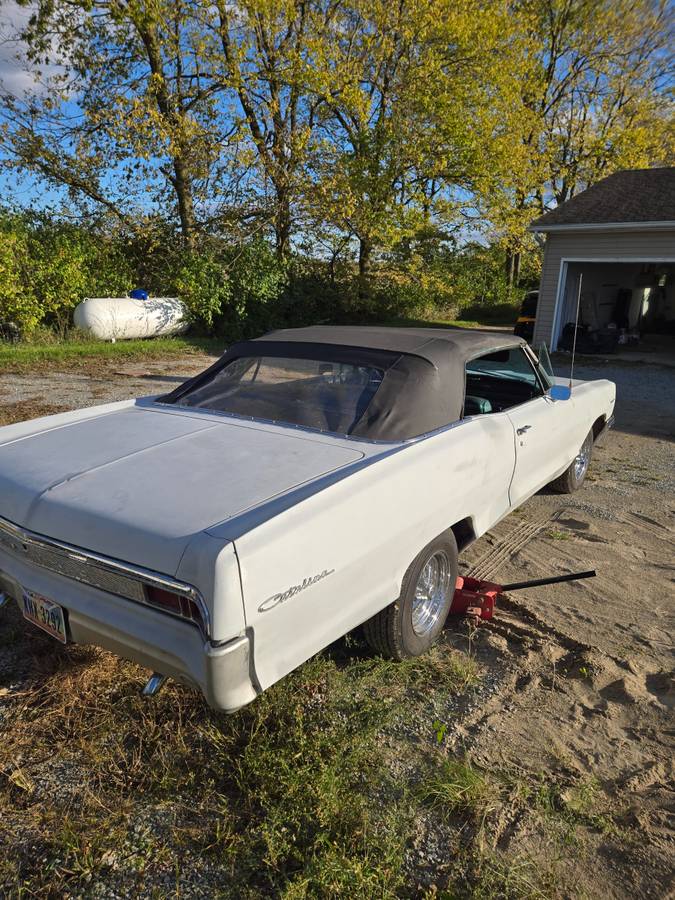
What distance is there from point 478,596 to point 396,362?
51.0 inches

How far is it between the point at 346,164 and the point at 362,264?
3.24 meters

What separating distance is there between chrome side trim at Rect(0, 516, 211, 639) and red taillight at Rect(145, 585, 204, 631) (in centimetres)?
1

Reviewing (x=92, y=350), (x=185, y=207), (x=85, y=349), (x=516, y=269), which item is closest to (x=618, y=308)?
(x=516, y=269)

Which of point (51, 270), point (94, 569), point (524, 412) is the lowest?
point (94, 569)

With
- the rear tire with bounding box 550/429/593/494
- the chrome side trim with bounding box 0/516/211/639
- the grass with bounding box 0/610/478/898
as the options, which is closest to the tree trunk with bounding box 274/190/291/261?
the rear tire with bounding box 550/429/593/494

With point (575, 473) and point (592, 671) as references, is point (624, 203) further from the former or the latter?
point (592, 671)

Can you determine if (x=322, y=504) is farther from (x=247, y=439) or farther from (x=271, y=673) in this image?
(x=247, y=439)

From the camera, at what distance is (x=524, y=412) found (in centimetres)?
386

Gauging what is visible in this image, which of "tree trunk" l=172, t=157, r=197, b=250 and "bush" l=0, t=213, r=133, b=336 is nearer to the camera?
"bush" l=0, t=213, r=133, b=336

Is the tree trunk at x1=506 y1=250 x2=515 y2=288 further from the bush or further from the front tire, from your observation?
the front tire

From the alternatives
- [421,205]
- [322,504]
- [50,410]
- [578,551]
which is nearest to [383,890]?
[322,504]

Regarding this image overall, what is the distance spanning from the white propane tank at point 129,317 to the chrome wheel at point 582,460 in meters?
11.4

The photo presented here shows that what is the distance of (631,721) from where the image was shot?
2590 mm

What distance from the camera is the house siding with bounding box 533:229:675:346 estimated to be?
556 inches
